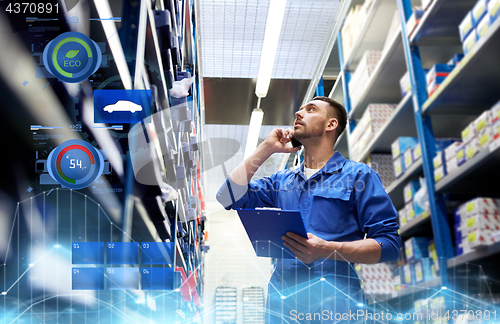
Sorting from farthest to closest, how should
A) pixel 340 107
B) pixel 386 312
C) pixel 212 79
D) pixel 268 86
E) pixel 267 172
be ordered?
pixel 212 79, pixel 268 86, pixel 267 172, pixel 340 107, pixel 386 312

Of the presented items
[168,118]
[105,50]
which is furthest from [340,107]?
[105,50]

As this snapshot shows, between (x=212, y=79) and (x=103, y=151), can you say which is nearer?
Answer: (x=103, y=151)

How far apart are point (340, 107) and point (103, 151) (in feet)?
2.64

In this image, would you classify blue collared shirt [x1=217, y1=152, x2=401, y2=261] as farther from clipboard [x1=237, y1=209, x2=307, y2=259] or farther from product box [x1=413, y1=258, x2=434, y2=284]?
product box [x1=413, y1=258, x2=434, y2=284]

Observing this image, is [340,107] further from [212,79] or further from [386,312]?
[212,79]

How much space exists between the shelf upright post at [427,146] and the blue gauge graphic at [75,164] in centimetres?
188

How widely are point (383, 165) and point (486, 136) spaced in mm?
1398

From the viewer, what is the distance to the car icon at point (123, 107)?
1054mm

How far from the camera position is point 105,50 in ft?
3.36

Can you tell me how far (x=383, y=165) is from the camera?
10.6 ft

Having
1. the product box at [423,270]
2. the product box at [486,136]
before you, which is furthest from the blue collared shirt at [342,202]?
the product box at [423,270]

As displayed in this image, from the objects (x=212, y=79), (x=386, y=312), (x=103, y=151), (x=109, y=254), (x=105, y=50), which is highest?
(x=212, y=79)

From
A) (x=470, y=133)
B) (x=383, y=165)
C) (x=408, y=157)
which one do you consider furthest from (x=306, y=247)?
(x=383, y=165)

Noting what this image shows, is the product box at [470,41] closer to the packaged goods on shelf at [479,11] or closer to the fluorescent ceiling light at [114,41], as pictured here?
the packaged goods on shelf at [479,11]
